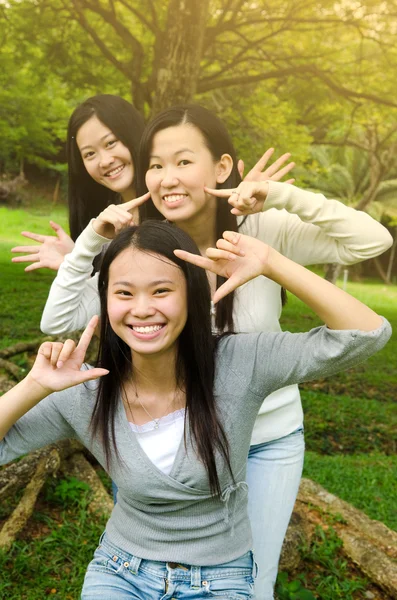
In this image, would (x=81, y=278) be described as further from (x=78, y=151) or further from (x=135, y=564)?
(x=135, y=564)

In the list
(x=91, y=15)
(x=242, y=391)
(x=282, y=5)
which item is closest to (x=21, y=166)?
(x=91, y=15)

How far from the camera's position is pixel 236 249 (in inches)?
66.6

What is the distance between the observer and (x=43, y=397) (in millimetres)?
1777

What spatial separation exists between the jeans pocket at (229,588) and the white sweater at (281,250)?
0.44 m

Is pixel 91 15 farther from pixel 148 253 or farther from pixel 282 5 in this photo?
pixel 148 253

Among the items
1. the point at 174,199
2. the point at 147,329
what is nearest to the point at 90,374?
the point at 147,329

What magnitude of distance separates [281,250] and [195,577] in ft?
3.49

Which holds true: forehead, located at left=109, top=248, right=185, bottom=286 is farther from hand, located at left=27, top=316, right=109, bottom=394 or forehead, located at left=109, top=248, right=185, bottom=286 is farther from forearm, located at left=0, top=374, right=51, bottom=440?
forearm, located at left=0, top=374, right=51, bottom=440

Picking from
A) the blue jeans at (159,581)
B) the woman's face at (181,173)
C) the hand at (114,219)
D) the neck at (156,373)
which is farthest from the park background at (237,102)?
the woman's face at (181,173)

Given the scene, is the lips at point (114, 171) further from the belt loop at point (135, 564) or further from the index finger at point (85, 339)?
the belt loop at point (135, 564)

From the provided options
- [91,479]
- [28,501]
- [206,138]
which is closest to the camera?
[206,138]

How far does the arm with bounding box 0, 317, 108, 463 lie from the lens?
1.73 meters

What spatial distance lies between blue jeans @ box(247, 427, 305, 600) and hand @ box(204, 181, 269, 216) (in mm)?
775

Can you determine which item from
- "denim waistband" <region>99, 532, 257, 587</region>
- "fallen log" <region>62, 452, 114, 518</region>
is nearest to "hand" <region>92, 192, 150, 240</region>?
"denim waistband" <region>99, 532, 257, 587</region>
